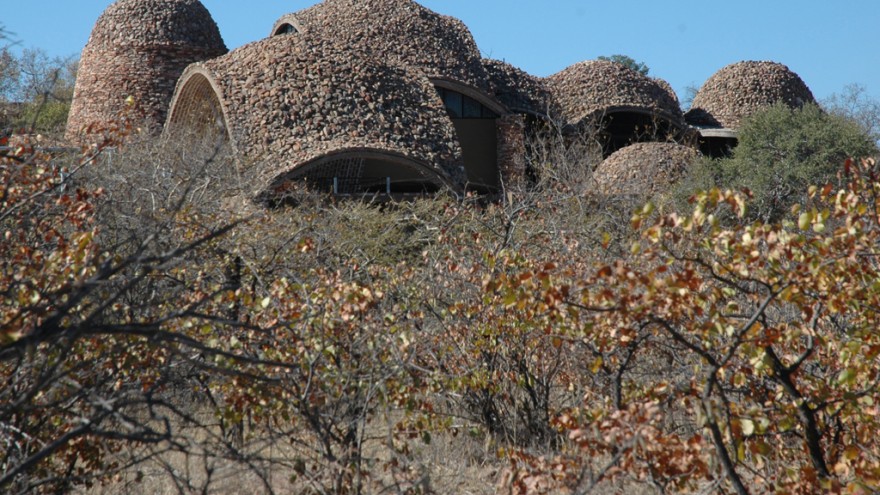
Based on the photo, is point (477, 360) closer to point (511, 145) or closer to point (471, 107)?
point (511, 145)

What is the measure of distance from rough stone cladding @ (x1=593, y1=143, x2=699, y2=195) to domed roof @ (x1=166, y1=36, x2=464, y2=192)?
Answer: 326 cm

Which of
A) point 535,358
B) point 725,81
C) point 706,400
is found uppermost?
point 725,81

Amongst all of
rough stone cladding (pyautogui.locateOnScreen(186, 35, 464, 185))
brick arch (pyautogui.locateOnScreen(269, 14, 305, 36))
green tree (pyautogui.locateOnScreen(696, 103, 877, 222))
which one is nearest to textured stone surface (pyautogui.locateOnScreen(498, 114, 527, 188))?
rough stone cladding (pyautogui.locateOnScreen(186, 35, 464, 185))

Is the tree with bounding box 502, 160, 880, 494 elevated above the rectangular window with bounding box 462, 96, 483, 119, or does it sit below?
below

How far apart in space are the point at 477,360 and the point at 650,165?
46.6ft

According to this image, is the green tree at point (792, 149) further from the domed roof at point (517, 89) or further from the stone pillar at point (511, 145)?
the domed roof at point (517, 89)

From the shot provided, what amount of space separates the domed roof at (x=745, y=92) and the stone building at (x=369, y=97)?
4cm

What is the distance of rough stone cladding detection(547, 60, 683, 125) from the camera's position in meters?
25.1

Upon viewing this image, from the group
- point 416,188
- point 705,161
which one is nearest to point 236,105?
point 416,188

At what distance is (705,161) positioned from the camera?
1991cm

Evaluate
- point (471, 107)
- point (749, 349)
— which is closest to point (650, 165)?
point (471, 107)

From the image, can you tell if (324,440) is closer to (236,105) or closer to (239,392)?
(239,392)

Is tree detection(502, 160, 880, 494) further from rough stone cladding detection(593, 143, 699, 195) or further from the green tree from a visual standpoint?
the green tree

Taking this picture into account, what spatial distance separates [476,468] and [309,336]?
1.53 meters
